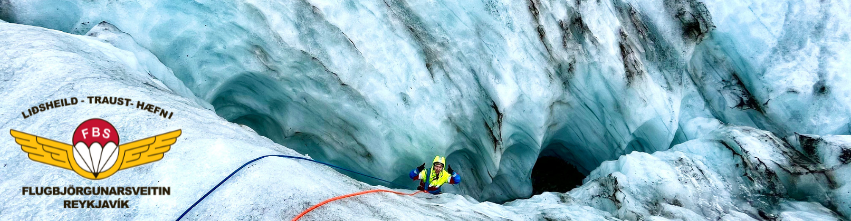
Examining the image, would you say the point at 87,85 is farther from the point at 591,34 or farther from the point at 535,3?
the point at 591,34

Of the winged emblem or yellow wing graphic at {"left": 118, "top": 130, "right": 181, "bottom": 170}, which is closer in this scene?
the winged emblem

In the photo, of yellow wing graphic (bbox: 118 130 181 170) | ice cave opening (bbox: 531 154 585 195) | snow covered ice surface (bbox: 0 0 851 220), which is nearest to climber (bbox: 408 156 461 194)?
snow covered ice surface (bbox: 0 0 851 220)

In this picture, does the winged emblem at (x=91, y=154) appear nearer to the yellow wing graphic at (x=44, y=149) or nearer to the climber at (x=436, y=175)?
the yellow wing graphic at (x=44, y=149)

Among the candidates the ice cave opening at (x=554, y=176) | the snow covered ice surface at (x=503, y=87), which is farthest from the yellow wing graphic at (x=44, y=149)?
the ice cave opening at (x=554, y=176)

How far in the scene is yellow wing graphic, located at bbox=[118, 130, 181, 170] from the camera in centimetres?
368

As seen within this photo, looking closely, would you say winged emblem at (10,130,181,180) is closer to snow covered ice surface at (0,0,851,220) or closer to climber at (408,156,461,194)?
snow covered ice surface at (0,0,851,220)

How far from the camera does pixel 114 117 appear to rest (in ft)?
12.9

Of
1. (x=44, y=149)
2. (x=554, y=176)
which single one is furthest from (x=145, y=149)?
(x=554, y=176)

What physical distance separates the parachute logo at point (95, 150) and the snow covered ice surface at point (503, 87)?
0.27 metres

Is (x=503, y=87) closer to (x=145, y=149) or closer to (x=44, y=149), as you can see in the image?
(x=145, y=149)

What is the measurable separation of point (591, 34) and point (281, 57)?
4.35 m

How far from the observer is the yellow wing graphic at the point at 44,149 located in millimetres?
3527

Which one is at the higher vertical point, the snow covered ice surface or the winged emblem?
the snow covered ice surface

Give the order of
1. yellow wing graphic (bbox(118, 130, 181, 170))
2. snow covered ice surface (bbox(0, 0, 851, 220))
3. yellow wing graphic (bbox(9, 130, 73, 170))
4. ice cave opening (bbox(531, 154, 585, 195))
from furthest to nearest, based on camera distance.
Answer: ice cave opening (bbox(531, 154, 585, 195))
snow covered ice surface (bbox(0, 0, 851, 220))
yellow wing graphic (bbox(118, 130, 181, 170))
yellow wing graphic (bbox(9, 130, 73, 170))
